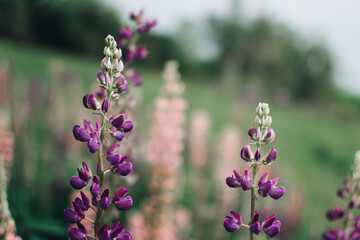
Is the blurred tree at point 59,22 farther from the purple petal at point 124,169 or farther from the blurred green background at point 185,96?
the purple petal at point 124,169

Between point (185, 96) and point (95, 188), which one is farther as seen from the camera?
point (185, 96)

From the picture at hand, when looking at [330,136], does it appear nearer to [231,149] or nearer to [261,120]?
[231,149]

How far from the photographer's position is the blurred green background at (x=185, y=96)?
3199mm

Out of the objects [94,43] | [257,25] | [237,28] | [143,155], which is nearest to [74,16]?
[94,43]

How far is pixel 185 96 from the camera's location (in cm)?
1938

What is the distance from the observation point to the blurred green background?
10.5 feet

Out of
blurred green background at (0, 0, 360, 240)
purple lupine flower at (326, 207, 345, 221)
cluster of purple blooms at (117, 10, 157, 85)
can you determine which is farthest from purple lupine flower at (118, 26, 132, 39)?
purple lupine flower at (326, 207, 345, 221)

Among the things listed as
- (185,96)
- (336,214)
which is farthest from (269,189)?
(185,96)

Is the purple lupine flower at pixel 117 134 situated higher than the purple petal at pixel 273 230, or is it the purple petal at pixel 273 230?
the purple lupine flower at pixel 117 134

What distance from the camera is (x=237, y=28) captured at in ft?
102

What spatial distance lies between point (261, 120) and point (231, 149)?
382 centimetres

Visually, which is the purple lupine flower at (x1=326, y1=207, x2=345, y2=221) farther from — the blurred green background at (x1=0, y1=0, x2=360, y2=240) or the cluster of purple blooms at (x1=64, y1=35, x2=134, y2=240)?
the blurred green background at (x1=0, y1=0, x2=360, y2=240)

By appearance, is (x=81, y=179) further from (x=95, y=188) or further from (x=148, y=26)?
(x=148, y=26)

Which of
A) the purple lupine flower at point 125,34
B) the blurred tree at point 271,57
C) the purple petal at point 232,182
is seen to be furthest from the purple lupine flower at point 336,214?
the blurred tree at point 271,57
